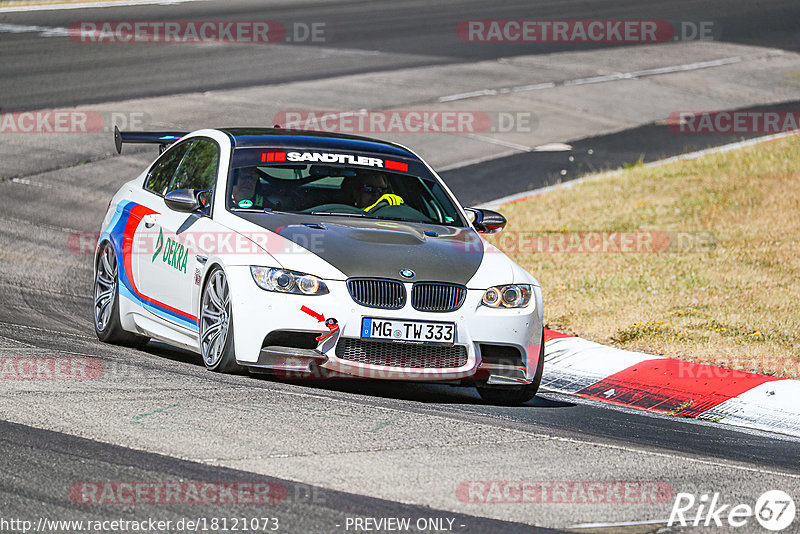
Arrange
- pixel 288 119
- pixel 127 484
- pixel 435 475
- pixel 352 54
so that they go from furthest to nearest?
pixel 352 54, pixel 288 119, pixel 435 475, pixel 127 484

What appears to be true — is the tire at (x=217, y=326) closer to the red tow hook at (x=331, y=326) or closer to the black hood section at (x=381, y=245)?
the black hood section at (x=381, y=245)

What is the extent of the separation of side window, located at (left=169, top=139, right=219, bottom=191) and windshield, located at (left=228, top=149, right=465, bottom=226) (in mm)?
224

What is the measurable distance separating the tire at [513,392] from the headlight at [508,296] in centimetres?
35

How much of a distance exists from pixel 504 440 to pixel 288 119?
13926 millimetres

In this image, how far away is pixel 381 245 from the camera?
771 centimetres

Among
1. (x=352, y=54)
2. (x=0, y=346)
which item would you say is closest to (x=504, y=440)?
(x=0, y=346)

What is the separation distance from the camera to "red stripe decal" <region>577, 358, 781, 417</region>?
8445 millimetres

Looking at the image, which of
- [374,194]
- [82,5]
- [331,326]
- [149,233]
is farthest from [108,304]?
[82,5]

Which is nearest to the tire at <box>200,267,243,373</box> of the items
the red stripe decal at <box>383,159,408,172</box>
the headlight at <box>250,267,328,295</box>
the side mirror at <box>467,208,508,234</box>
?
the headlight at <box>250,267,328,295</box>

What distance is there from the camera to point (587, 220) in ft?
48.9

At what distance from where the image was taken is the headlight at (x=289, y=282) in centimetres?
730

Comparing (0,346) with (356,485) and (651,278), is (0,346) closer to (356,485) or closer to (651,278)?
(356,485)

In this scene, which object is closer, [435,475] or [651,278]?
[435,475]

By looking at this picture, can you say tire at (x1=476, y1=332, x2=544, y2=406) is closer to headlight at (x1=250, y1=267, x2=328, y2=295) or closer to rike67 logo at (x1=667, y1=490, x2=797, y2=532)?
headlight at (x1=250, y1=267, x2=328, y2=295)
